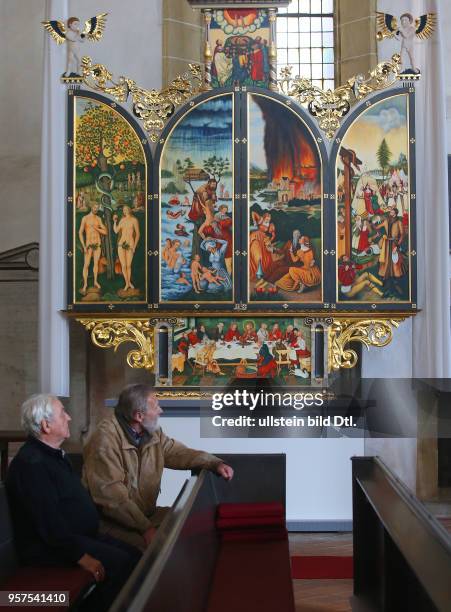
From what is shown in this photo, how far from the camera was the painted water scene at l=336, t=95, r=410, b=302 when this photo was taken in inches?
384

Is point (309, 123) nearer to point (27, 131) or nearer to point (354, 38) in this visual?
point (354, 38)

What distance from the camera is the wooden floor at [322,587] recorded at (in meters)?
6.16

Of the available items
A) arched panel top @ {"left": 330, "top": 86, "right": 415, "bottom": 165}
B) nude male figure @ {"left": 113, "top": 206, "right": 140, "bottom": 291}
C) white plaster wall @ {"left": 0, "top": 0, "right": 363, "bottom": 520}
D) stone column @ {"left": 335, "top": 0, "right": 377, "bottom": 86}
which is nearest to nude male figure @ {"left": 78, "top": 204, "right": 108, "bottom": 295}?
nude male figure @ {"left": 113, "top": 206, "right": 140, "bottom": 291}

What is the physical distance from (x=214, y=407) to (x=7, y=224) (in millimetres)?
4626

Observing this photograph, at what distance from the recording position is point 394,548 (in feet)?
15.9

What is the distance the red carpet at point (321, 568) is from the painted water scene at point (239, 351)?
249 centimetres

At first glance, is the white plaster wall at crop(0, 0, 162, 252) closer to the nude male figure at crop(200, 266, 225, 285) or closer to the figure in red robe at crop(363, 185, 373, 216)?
the nude male figure at crop(200, 266, 225, 285)

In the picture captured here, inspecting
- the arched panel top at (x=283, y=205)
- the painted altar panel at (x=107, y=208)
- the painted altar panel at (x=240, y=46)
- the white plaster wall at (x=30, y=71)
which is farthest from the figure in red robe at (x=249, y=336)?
the white plaster wall at (x=30, y=71)

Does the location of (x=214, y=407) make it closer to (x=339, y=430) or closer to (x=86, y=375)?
(x=339, y=430)

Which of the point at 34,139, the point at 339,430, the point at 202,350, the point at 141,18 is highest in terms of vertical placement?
the point at 141,18

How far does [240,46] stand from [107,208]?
7.21ft

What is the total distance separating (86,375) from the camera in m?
12.2

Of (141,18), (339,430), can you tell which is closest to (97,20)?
(141,18)

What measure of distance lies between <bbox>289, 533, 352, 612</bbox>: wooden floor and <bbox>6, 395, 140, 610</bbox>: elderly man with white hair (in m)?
1.75
